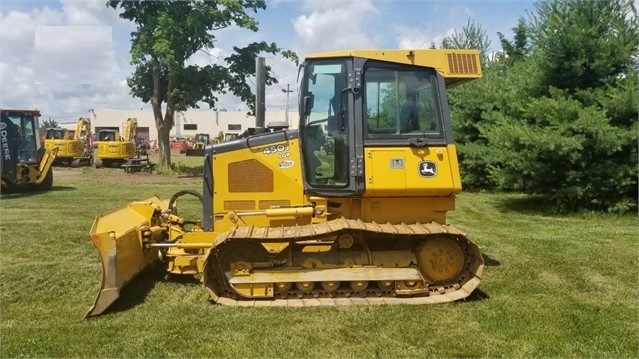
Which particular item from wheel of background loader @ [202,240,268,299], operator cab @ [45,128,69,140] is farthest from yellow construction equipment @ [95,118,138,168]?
wheel of background loader @ [202,240,268,299]

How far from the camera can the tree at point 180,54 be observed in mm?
24094

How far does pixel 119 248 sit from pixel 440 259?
347 cm

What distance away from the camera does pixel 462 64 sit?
653 cm

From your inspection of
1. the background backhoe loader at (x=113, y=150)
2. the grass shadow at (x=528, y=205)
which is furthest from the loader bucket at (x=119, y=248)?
the background backhoe loader at (x=113, y=150)

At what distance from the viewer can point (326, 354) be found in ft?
15.2

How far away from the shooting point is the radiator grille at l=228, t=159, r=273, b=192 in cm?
671

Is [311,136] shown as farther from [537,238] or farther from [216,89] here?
[216,89]

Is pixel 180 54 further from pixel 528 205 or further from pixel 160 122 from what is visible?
pixel 528 205

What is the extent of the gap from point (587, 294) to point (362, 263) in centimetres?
268

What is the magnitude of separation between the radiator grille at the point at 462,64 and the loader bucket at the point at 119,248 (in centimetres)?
411

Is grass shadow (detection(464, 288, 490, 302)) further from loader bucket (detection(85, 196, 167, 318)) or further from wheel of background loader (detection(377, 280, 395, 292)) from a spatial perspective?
loader bucket (detection(85, 196, 167, 318))

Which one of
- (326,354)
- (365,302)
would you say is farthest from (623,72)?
(326,354)

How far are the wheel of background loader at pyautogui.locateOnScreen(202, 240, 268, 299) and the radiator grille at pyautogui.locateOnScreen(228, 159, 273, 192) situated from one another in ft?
2.71

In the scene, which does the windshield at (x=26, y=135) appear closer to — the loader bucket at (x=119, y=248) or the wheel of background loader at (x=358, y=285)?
the loader bucket at (x=119, y=248)
